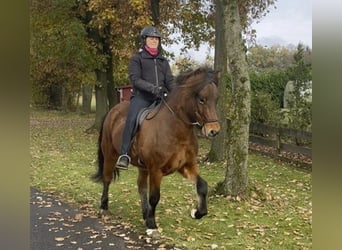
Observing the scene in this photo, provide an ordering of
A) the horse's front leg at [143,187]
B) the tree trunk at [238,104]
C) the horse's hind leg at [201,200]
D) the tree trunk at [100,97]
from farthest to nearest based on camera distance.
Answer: the tree trunk at [100,97], the tree trunk at [238,104], the horse's front leg at [143,187], the horse's hind leg at [201,200]

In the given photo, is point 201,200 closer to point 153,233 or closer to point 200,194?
point 200,194

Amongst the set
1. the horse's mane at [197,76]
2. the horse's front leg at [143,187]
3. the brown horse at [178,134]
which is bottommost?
the horse's front leg at [143,187]

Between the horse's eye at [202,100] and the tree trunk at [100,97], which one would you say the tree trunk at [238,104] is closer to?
the horse's eye at [202,100]

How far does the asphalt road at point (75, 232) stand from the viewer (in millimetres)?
5680

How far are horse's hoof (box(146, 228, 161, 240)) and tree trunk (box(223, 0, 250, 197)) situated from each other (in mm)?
2225

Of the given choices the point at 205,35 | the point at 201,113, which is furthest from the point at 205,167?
the point at 205,35

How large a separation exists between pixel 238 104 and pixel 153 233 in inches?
117

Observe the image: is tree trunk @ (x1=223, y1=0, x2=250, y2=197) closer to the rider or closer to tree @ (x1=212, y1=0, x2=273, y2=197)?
tree @ (x1=212, y1=0, x2=273, y2=197)

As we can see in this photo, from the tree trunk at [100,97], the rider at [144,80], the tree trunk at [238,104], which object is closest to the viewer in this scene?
the rider at [144,80]

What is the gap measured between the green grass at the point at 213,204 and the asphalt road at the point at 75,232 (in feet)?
0.95

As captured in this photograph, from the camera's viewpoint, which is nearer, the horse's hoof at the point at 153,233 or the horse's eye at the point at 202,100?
the horse's eye at the point at 202,100

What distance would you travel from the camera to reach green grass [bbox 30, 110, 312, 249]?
591 cm

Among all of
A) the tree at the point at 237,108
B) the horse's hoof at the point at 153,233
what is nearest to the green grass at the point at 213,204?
the horse's hoof at the point at 153,233

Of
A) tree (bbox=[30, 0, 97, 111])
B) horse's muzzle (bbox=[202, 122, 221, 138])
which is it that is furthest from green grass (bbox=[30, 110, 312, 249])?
tree (bbox=[30, 0, 97, 111])
